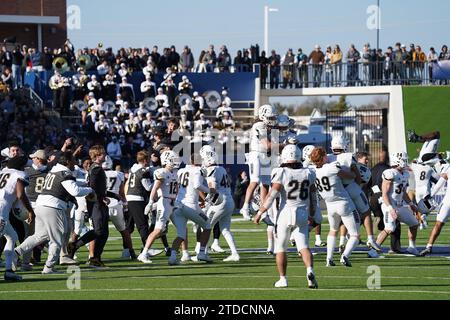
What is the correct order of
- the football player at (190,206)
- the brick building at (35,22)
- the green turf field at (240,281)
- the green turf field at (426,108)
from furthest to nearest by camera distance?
the brick building at (35,22) → the green turf field at (426,108) → the football player at (190,206) → the green turf field at (240,281)

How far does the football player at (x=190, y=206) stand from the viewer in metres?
15.9

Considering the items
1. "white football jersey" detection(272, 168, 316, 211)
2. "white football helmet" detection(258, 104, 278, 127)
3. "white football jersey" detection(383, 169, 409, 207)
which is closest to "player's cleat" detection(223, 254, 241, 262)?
"white football helmet" detection(258, 104, 278, 127)

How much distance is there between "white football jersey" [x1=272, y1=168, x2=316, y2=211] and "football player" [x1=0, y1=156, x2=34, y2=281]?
139 inches

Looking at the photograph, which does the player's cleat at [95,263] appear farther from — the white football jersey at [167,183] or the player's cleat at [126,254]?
the player's cleat at [126,254]

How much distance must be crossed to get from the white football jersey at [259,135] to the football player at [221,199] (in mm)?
967

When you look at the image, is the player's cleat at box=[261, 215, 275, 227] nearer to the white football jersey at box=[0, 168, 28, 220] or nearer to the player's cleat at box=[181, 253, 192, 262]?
the player's cleat at box=[181, 253, 192, 262]

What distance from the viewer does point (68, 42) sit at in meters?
35.6

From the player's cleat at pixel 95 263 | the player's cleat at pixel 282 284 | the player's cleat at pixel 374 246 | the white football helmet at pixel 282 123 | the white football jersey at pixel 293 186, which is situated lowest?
the player's cleat at pixel 95 263

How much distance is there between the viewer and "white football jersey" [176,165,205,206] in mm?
15961

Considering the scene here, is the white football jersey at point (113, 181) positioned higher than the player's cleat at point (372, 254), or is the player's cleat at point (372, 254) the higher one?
the white football jersey at point (113, 181)

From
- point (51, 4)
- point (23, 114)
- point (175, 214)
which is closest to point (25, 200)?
point (175, 214)

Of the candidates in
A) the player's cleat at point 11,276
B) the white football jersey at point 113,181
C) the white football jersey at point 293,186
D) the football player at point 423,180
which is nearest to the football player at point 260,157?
the white football jersey at point 113,181

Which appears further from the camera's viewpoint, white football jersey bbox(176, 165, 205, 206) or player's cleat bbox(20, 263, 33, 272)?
white football jersey bbox(176, 165, 205, 206)

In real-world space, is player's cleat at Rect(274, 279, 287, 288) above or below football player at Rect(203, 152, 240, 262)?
below
